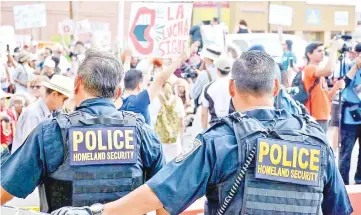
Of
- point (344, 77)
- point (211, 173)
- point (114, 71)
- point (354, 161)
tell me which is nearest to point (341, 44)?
point (344, 77)

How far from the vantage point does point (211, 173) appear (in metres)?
2.33

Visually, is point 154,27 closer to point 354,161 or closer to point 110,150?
point 354,161

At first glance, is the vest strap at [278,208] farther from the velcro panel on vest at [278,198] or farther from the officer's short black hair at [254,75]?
the officer's short black hair at [254,75]

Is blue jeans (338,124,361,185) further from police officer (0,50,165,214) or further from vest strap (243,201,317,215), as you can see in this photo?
vest strap (243,201,317,215)

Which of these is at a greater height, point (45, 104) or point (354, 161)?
point (45, 104)

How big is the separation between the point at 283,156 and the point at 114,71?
1.04 m

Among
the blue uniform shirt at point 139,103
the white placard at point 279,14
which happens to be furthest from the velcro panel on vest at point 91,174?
the white placard at point 279,14

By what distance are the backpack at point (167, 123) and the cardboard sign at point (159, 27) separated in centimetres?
62

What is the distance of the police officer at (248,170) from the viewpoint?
2.32m

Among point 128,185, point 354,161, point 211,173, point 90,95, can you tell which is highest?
point 90,95

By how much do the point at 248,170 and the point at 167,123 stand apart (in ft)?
16.5

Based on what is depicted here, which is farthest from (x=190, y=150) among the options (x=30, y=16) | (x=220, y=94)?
(x=30, y=16)

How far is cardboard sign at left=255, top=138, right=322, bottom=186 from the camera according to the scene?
2330mm

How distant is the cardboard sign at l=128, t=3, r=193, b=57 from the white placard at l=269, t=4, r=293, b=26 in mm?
6264
